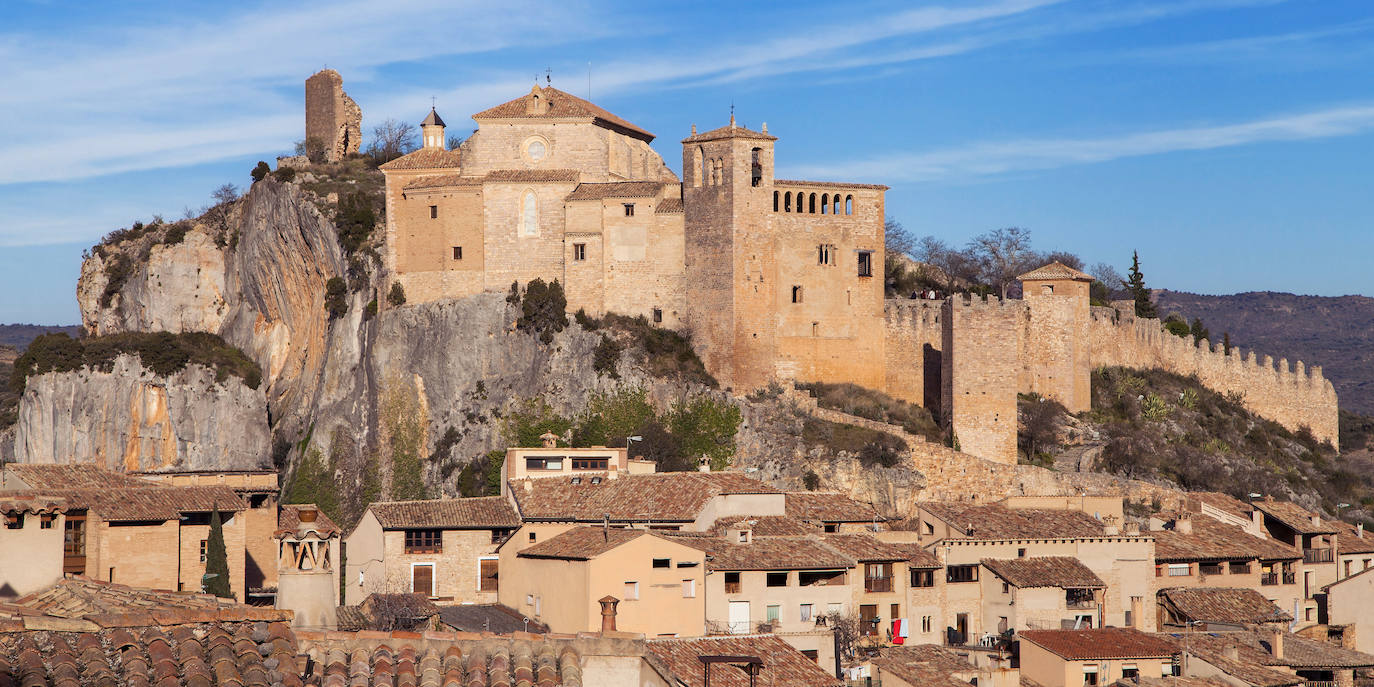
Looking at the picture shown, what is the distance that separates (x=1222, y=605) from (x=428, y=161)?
36239 millimetres

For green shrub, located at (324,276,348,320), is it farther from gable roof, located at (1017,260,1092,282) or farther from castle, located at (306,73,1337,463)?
gable roof, located at (1017,260,1092,282)

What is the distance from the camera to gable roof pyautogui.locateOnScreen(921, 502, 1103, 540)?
1726 inches

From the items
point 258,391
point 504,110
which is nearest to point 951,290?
point 504,110

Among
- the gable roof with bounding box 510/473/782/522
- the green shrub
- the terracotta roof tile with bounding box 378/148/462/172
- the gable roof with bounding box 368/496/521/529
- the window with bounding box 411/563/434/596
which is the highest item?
the terracotta roof tile with bounding box 378/148/462/172

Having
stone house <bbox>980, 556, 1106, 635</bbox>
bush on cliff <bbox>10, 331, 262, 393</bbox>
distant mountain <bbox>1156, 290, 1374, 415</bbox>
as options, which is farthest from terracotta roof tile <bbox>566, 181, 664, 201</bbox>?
distant mountain <bbox>1156, 290, 1374, 415</bbox>

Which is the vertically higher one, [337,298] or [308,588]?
[337,298]

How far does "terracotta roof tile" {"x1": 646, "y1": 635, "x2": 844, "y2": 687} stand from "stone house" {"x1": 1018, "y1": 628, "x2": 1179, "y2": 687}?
7.19 m

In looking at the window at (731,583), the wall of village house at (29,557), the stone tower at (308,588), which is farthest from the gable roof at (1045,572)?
the stone tower at (308,588)

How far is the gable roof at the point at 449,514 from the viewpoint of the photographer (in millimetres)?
44312

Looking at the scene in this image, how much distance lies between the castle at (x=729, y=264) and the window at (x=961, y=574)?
1685 cm

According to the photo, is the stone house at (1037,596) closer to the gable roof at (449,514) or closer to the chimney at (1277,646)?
the chimney at (1277,646)

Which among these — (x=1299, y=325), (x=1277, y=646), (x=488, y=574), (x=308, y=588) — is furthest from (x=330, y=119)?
(x=1299, y=325)

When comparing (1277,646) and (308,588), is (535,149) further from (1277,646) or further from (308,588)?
(308,588)

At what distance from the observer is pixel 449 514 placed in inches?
1778
